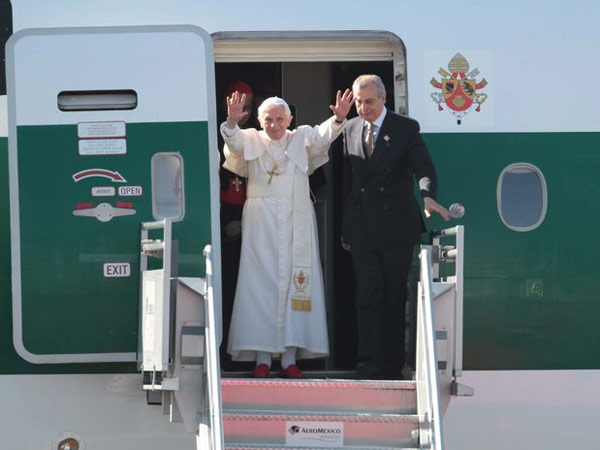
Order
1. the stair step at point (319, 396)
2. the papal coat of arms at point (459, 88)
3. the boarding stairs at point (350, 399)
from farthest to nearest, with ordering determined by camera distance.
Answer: the papal coat of arms at point (459, 88) < the stair step at point (319, 396) < the boarding stairs at point (350, 399)

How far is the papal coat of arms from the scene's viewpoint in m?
7.42

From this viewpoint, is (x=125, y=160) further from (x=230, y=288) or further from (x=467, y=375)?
(x=467, y=375)

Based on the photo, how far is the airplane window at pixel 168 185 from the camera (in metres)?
7.15

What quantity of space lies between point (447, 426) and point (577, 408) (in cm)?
79

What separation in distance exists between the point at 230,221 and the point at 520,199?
70.3 inches

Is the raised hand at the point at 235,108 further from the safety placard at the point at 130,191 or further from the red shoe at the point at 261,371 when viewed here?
the red shoe at the point at 261,371

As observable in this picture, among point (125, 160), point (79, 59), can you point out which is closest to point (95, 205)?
point (125, 160)

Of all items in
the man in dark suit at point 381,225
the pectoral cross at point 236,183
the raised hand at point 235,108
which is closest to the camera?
the raised hand at point 235,108

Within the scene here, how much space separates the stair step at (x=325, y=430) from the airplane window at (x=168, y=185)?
1284 mm

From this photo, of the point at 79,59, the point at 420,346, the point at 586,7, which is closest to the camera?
the point at 420,346

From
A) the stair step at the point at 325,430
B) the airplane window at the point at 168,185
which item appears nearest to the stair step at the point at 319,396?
the stair step at the point at 325,430

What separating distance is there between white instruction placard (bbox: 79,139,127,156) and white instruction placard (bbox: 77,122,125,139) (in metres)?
0.03

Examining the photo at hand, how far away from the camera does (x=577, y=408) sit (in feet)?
24.5

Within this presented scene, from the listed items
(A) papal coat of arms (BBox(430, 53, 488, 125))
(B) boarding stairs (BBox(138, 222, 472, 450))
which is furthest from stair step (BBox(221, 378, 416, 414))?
(A) papal coat of arms (BBox(430, 53, 488, 125))
